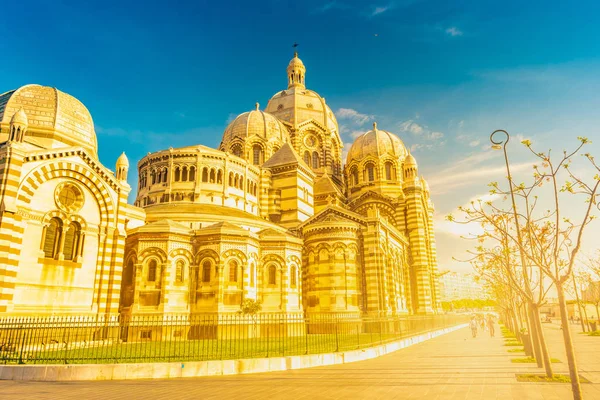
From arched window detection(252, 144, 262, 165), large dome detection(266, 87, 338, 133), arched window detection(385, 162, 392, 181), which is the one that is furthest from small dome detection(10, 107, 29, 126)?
arched window detection(385, 162, 392, 181)

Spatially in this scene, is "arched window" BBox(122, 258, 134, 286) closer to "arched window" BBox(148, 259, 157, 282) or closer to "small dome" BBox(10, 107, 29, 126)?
"arched window" BBox(148, 259, 157, 282)

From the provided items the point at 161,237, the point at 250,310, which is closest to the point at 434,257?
the point at 250,310

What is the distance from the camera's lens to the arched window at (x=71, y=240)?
21094 millimetres

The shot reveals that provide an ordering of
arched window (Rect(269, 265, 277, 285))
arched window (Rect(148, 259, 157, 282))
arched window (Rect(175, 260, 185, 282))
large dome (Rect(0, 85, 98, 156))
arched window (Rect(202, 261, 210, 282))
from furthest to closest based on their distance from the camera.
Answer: arched window (Rect(269, 265, 277, 285))
arched window (Rect(202, 261, 210, 282))
arched window (Rect(175, 260, 185, 282))
arched window (Rect(148, 259, 157, 282))
large dome (Rect(0, 85, 98, 156))

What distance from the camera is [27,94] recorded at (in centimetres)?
2405

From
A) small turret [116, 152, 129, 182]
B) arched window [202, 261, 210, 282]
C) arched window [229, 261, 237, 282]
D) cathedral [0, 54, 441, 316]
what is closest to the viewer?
cathedral [0, 54, 441, 316]

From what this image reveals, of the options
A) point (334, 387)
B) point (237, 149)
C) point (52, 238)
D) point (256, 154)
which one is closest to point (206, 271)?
point (52, 238)

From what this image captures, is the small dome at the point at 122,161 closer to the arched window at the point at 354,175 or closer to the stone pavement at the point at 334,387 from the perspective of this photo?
the stone pavement at the point at 334,387

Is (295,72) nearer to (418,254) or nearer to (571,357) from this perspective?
(418,254)

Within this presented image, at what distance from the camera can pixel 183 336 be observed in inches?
998

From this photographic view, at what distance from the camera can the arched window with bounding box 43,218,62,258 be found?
20.2m

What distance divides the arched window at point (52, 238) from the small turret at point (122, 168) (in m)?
4.76

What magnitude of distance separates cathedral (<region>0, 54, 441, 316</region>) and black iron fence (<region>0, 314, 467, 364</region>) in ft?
3.97

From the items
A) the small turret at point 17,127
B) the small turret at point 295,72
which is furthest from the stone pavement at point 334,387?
the small turret at point 295,72
